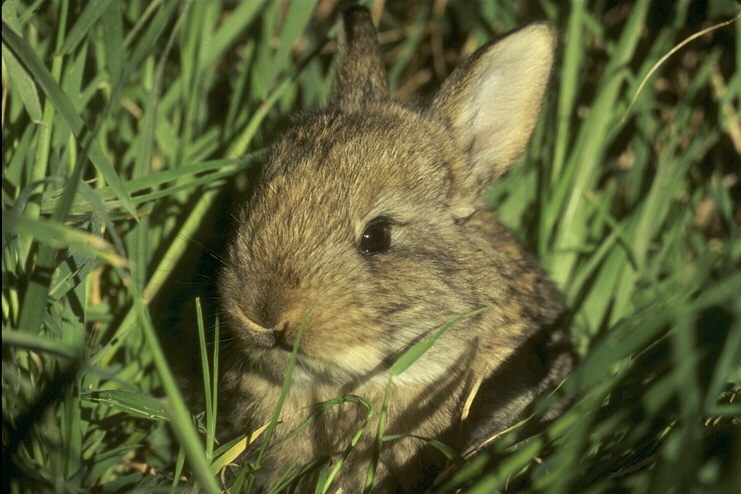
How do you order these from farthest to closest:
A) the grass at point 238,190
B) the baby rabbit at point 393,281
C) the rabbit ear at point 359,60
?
the rabbit ear at point 359,60 < the baby rabbit at point 393,281 < the grass at point 238,190

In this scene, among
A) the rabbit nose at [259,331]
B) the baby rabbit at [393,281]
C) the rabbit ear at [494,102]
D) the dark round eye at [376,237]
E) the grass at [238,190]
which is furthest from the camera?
A: the rabbit ear at [494,102]

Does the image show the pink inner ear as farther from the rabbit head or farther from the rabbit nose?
the rabbit nose

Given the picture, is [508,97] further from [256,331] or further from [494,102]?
[256,331]

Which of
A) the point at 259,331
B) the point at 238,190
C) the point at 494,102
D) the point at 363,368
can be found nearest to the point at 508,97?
the point at 494,102

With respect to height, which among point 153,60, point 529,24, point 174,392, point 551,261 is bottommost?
point 551,261

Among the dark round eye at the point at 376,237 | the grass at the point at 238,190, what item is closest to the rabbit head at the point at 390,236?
the dark round eye at the point at 376,237

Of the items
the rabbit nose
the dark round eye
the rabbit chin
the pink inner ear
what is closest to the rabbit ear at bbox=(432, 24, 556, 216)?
the pink inner ear

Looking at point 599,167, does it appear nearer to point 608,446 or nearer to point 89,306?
point 608,446

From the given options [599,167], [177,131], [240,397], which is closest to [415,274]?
[240,397]

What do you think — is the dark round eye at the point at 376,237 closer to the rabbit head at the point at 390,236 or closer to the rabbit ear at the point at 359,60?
the rabbit head at the point at 390,236
